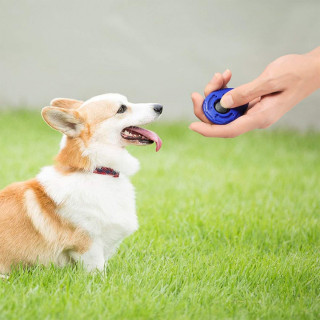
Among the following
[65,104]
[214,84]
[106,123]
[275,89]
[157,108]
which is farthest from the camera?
[65,104]

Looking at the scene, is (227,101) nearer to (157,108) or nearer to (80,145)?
(157,108)

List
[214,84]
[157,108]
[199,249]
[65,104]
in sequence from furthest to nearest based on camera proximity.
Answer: [199,249]
[65,104]
[157,108]
[214,84]

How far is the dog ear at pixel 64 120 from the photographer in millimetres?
2621

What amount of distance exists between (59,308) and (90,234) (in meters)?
0.53

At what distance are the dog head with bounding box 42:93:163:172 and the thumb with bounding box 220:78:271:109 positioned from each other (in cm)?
62

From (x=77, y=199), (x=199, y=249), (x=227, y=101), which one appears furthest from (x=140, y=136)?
(x=199, y=249)

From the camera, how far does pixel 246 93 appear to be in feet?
7.50

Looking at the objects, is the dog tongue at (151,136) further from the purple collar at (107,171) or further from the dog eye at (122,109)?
the purple collar at (107,171)

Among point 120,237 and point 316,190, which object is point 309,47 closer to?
point 316,190

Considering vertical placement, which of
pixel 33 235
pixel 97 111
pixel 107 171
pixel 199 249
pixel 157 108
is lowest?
pixel 33 235

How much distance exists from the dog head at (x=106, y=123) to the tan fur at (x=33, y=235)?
0.42 meters

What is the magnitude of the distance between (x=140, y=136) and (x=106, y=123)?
234 millimetres

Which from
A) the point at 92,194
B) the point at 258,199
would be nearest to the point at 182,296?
the point at 92,194

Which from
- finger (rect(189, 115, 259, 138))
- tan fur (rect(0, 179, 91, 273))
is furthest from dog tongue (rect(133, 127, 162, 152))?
tan fur (rect(0, 179, 91, 273))
